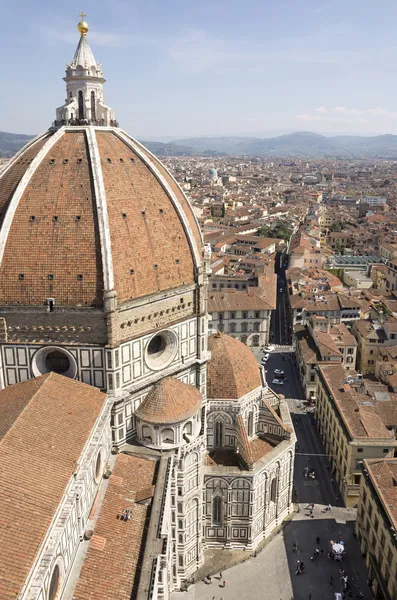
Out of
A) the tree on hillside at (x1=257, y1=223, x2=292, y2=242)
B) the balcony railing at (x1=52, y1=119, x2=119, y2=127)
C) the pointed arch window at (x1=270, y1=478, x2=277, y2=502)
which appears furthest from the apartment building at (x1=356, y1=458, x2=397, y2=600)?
the tree on hillside at (x1=257, y1=223, x2=292, y2=242)

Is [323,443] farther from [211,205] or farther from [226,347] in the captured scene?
[211,205]

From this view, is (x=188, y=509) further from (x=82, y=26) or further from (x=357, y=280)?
(x=357, y=280)

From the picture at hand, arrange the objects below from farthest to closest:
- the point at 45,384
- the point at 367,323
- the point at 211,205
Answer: the point at 211,205, the point at 367,323, the point at 45,384

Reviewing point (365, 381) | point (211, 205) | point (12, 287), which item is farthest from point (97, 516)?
point (211, 205)

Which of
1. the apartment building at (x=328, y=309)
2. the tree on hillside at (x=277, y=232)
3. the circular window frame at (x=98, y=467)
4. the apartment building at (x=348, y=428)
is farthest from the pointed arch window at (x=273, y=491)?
the tree on hillside at (x=277, y=232)

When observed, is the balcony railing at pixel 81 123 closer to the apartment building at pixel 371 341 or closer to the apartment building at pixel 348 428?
the apartment building at pixel 348 428

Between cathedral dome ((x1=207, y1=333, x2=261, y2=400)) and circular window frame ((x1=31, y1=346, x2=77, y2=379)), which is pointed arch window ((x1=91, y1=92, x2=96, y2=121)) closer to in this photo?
circular window frame ((x1=31, y1=346, x2=77, y2=379))
